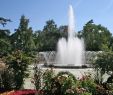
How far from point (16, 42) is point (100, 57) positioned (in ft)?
162

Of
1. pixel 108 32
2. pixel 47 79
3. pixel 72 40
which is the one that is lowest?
A: pixel 47 79

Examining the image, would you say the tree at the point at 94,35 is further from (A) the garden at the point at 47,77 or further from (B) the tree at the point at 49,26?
(A) the garden at the point at 47,77

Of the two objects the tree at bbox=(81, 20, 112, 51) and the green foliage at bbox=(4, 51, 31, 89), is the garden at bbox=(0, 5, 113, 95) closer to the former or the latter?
the green foliage at bbox=(4, 51, 31, 89)

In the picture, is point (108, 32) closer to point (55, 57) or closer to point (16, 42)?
point (16, 42)

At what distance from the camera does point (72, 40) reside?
50.9 metres

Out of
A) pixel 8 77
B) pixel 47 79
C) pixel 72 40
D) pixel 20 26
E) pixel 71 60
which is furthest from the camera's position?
pixel 20 26

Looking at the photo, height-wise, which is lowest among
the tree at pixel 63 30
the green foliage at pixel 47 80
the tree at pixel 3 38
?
the green foliage at pixel 47 80

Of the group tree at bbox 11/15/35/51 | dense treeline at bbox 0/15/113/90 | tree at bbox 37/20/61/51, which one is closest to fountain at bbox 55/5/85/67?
dense treeline at bbox 0/15/113/90

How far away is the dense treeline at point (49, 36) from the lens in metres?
68.1

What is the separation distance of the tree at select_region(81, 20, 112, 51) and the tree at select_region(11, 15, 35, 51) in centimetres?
1259

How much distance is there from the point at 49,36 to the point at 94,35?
1461cm

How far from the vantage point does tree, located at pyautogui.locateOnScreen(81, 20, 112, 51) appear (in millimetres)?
73188

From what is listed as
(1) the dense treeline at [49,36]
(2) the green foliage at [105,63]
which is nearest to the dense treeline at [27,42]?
(1) the dense treeline at [49,36]

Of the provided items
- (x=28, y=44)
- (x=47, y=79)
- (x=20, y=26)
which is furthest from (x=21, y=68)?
(x=20, y=26)
